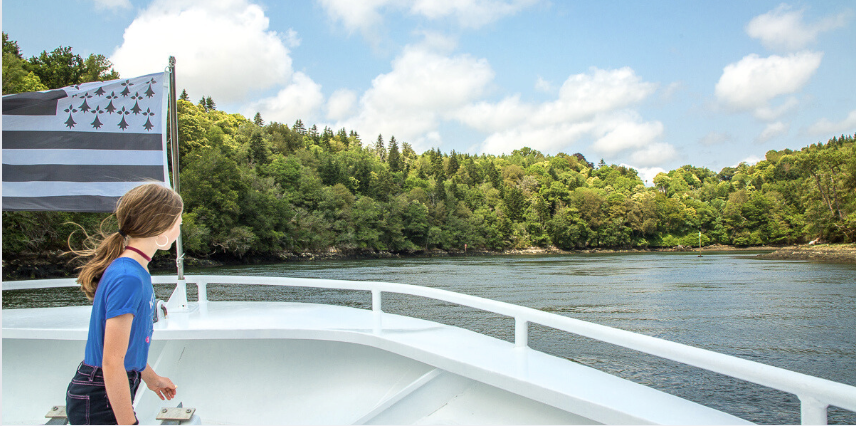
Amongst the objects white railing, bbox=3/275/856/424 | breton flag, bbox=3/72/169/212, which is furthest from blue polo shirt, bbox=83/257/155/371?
breton flag, bbox=3/72/169/212

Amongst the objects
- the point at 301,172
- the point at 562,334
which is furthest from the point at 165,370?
the point at 301,172

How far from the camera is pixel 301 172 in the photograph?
2931 inches

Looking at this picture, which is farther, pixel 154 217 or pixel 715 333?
pixel 715 333

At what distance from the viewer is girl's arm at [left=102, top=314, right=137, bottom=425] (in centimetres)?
161

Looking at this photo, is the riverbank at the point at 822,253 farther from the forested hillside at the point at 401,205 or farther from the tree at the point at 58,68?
the tree at the point at 58,68

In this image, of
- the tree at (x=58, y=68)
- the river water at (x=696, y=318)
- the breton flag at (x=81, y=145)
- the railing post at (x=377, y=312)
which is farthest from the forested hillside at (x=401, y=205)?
the railing post at (x=377, y=312)

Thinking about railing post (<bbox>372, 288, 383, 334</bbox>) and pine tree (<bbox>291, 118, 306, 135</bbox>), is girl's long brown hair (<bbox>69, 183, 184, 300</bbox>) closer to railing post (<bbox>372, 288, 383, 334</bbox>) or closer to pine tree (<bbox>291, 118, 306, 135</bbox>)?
railing post (<bbox>372, 288, 383, 334</bbox>)

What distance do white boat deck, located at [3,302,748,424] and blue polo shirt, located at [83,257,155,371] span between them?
4.30 ft

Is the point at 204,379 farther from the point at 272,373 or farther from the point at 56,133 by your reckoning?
the point at 56,133

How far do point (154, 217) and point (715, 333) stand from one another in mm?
14355

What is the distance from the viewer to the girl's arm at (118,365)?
5.30 feet

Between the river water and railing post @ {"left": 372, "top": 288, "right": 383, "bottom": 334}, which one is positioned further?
the river water

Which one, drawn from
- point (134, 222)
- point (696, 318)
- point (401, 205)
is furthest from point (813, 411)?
point (401, 205)

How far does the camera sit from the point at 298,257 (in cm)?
5772
